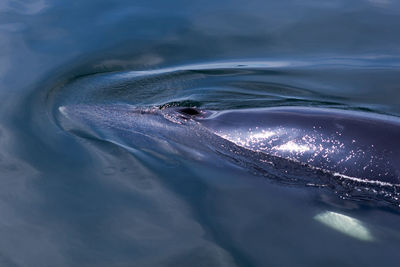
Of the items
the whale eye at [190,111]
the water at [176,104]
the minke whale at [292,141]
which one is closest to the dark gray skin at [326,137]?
the minke whale at [292,141]

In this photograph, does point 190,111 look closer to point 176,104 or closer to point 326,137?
point 176,104

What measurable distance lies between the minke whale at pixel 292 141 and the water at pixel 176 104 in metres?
0.12

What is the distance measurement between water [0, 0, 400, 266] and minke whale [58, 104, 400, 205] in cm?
12

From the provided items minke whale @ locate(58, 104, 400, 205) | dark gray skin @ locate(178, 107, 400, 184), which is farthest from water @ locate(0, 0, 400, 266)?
dark gray skin @ locate(178, 107, 400, 184)

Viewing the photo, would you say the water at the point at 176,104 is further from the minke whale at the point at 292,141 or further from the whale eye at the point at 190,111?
the whale eye at the point at 190,111

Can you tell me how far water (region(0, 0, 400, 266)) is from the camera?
8.05 meters

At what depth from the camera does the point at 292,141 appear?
942cm

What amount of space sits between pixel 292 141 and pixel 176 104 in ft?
11.9

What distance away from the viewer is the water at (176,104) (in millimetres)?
8055

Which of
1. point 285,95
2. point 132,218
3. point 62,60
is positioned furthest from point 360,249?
point 62,60

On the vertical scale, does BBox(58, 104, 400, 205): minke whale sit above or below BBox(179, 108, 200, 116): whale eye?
below

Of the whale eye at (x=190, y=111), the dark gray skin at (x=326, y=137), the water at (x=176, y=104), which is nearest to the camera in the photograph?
the water at (x=176, y=104)

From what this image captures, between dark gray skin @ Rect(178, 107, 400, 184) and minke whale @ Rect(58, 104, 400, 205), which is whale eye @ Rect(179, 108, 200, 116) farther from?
dark gray skin @ Rect(178, 107, 400, 184)

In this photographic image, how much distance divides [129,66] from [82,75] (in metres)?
1.34
